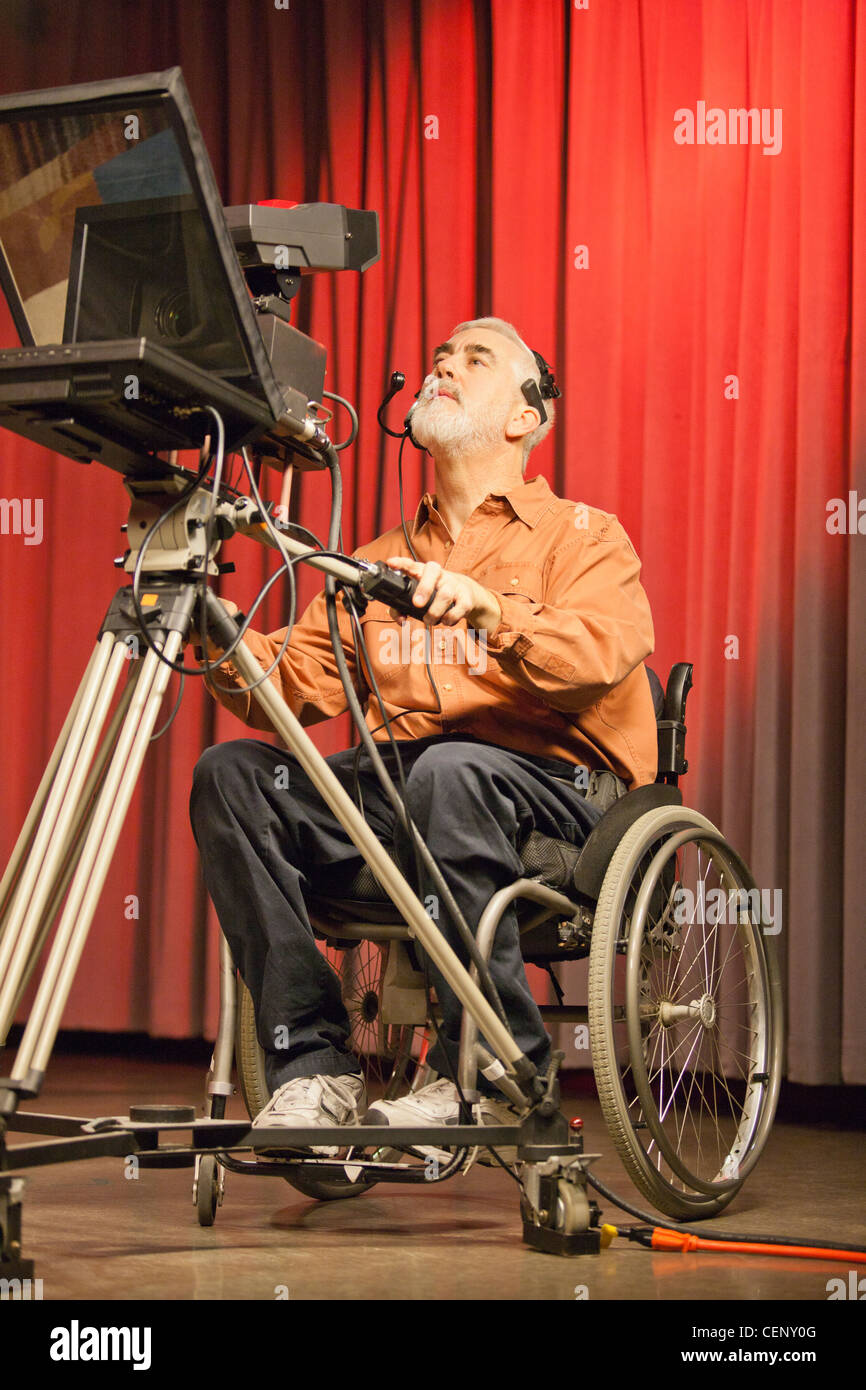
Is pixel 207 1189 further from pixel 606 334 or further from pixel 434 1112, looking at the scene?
pixel 606 334

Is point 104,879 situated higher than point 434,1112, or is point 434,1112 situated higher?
point 104,879

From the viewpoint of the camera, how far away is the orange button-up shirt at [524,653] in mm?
1607

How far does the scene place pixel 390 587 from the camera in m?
1.35

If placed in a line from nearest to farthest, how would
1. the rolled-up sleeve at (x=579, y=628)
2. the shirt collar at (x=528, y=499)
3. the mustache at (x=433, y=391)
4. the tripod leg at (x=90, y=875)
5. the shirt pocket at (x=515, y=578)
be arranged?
1. the tripod leg at (x=90, y=875)
2. the rolled-up sleeve at (x=579, y=628)
3. the shirt pocket at (x=515, y=578)
4. the shirt collar at (x=528, y=499)
5. the mustache at (x=433, y=391)

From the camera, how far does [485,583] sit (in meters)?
1.88

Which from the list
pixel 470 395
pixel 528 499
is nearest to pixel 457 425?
pixel 470 395

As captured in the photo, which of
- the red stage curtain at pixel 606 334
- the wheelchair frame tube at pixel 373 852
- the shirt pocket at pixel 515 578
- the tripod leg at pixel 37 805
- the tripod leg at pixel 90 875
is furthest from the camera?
the red stage curtain at pixel 606 334

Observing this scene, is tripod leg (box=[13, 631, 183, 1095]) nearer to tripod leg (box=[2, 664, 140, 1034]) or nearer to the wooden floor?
tripod leg (box=[2, 664, 140, 1034])

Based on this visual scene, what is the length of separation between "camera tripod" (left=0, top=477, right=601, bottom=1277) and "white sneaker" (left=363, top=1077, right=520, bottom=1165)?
8 centimetres

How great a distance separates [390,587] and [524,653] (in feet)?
0.89

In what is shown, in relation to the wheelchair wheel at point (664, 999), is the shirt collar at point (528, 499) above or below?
above

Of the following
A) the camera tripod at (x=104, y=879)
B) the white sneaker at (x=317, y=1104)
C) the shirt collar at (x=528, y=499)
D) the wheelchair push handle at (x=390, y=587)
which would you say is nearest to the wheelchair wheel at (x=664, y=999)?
the camera tripod at (x=104, y=879)

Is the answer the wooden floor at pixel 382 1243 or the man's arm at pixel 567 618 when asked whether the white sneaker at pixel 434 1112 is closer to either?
the wooden floor at pixel 382 1243
